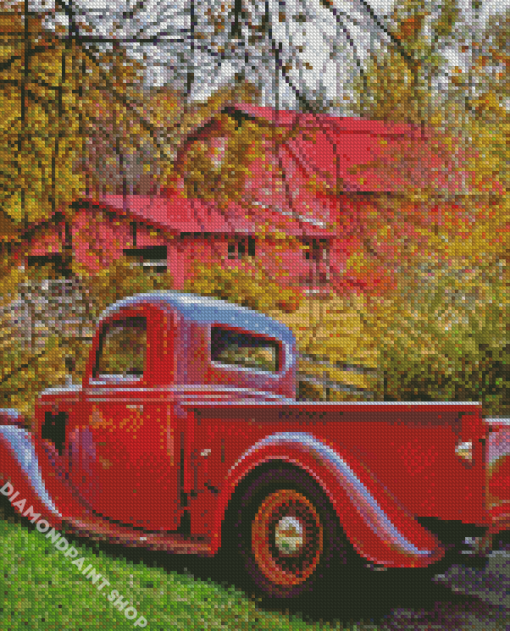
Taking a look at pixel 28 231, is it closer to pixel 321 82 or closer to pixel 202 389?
pixel 202 389

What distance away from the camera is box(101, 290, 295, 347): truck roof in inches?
153

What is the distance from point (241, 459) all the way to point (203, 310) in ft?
3.48

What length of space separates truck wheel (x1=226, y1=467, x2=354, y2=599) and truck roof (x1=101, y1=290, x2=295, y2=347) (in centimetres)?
111

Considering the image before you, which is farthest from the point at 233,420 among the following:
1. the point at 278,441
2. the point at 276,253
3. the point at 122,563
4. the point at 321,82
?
the point at 276,253

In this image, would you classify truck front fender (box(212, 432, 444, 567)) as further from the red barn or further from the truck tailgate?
the red barn

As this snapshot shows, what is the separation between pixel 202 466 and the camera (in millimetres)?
3361

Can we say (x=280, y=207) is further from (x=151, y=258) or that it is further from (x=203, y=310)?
(x=203, y=310)

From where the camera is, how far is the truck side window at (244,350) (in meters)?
3.98

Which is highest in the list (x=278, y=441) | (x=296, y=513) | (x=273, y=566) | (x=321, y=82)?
(x=321, y=82)

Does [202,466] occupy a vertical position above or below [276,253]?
below

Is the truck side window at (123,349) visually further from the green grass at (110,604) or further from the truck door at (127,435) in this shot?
the green grass at (110,604)

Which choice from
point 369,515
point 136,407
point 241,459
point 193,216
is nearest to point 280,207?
point 193,216

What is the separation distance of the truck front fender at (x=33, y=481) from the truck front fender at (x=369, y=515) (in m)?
1.69

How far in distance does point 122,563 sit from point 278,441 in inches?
A: 47.5
